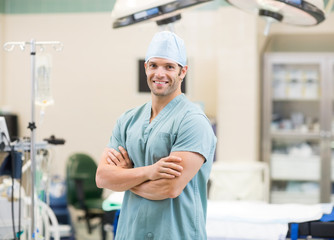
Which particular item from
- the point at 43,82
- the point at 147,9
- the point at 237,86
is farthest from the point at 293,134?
the point at 43,82

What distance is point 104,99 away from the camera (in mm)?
5188

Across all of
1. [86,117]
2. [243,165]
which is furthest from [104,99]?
[243,165]

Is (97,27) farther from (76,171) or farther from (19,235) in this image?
(19,235)

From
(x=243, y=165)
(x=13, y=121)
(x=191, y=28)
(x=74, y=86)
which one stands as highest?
(x=191, y=28)

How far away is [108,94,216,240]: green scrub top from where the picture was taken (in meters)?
1.79

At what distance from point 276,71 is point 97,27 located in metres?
1.85

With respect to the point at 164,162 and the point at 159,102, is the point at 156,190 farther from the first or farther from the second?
the point at 159,102

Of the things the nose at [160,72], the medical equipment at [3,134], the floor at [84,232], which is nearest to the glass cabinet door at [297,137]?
the floor at [84,232]

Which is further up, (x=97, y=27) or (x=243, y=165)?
(x=97, y=27)

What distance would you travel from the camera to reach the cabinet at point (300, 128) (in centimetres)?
473

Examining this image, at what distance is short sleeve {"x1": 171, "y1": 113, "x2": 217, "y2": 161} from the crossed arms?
0.07 feet

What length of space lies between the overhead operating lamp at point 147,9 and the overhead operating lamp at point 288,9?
293mm

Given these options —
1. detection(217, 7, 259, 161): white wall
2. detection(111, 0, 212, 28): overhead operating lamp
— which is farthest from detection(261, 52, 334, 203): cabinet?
detection(111, 0, 212, 28): overhead operating lamp

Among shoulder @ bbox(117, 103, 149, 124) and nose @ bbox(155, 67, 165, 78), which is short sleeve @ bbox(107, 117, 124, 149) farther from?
nose @ bbox(155, 67, 165, 78)
